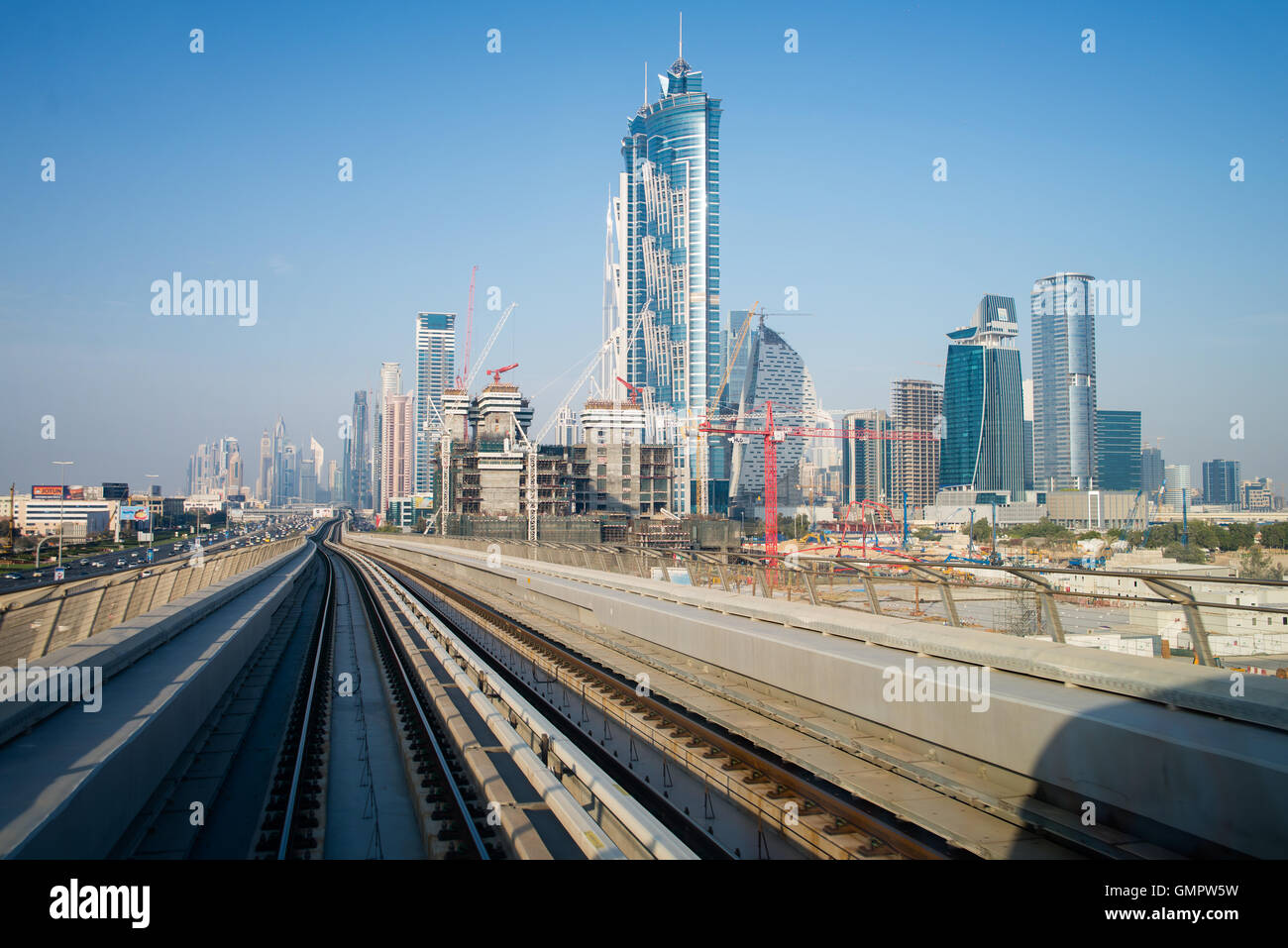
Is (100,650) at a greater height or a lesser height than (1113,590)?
lesser

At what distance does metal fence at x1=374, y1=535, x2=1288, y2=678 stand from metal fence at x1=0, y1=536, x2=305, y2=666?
340 inches

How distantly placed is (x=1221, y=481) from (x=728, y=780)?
624 ft

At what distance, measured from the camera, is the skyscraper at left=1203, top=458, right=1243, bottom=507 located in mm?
157500

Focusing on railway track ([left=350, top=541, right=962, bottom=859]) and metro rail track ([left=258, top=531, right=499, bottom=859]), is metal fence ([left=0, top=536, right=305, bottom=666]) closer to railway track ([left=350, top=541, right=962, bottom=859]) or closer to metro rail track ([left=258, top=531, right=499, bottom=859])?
metro rail track ([left=258, top=531, right=499, bottom=859])

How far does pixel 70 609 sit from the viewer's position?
905cm

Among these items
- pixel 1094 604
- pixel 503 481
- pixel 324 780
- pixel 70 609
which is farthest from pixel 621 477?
pixel 1094 604

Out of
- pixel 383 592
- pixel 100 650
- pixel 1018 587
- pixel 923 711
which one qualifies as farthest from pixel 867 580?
pixel 383 592

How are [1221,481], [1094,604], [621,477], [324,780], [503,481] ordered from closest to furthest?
[1094,604]
[324,780]
[503,481]
[621,477]
[1221,481]

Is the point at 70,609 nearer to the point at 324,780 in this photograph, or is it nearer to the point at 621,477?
Answer: the point at 324,780

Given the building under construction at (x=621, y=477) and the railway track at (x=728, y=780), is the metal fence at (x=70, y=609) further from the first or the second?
the building under construction at (x=621, y=477)

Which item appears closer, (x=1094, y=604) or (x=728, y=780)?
(x=1094, y=604)

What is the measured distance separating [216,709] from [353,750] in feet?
7.40
